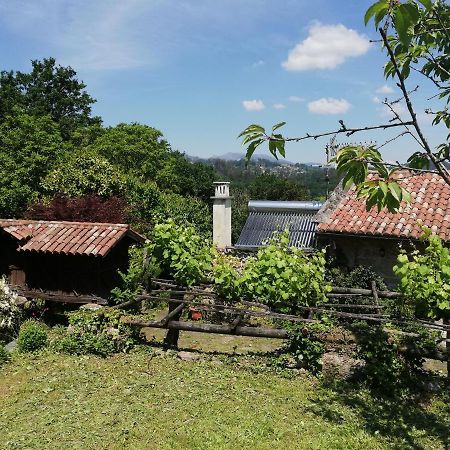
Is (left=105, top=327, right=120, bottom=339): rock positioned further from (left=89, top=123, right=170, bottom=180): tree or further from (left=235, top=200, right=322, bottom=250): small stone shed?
(left=89, top=123, right=170, bottom=180): tree

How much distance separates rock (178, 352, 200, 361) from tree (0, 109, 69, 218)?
567 inches

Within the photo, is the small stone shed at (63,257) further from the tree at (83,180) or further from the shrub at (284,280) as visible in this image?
the tree at (83,180)

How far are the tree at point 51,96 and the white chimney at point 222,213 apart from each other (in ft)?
74.0

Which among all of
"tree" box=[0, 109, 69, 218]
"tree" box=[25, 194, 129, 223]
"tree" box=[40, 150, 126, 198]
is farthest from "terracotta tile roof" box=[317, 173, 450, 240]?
"tree" box=[0, 109, 69, 218]

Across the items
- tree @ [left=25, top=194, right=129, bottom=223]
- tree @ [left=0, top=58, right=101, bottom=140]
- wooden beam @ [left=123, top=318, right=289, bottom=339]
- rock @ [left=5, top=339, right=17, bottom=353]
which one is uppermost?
tree @ [left=0, top=58, right=101, bottom=140]

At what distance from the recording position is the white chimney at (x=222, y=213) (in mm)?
20358

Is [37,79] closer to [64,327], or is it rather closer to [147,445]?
[64,327]

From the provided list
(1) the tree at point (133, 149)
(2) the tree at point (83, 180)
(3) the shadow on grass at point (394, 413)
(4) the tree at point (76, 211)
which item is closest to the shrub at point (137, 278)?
(4) the tree at point (76, 211)

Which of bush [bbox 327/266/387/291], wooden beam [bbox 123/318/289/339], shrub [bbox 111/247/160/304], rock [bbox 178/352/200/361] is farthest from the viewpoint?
bush [bbox 327/266/387/291]

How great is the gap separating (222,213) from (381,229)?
9.82m

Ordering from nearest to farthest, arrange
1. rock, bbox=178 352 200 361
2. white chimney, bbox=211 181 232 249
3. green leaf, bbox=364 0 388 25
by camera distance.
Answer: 1. green leaf, bbox=364 0 388 25
2. rock, bbox=178 352 200 361
3. white chimney, bbox=211 181 232 249

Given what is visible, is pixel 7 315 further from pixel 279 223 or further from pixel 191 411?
pixel 279 223

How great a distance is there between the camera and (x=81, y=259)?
11070 millimetres

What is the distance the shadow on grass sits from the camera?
5.85 meters
